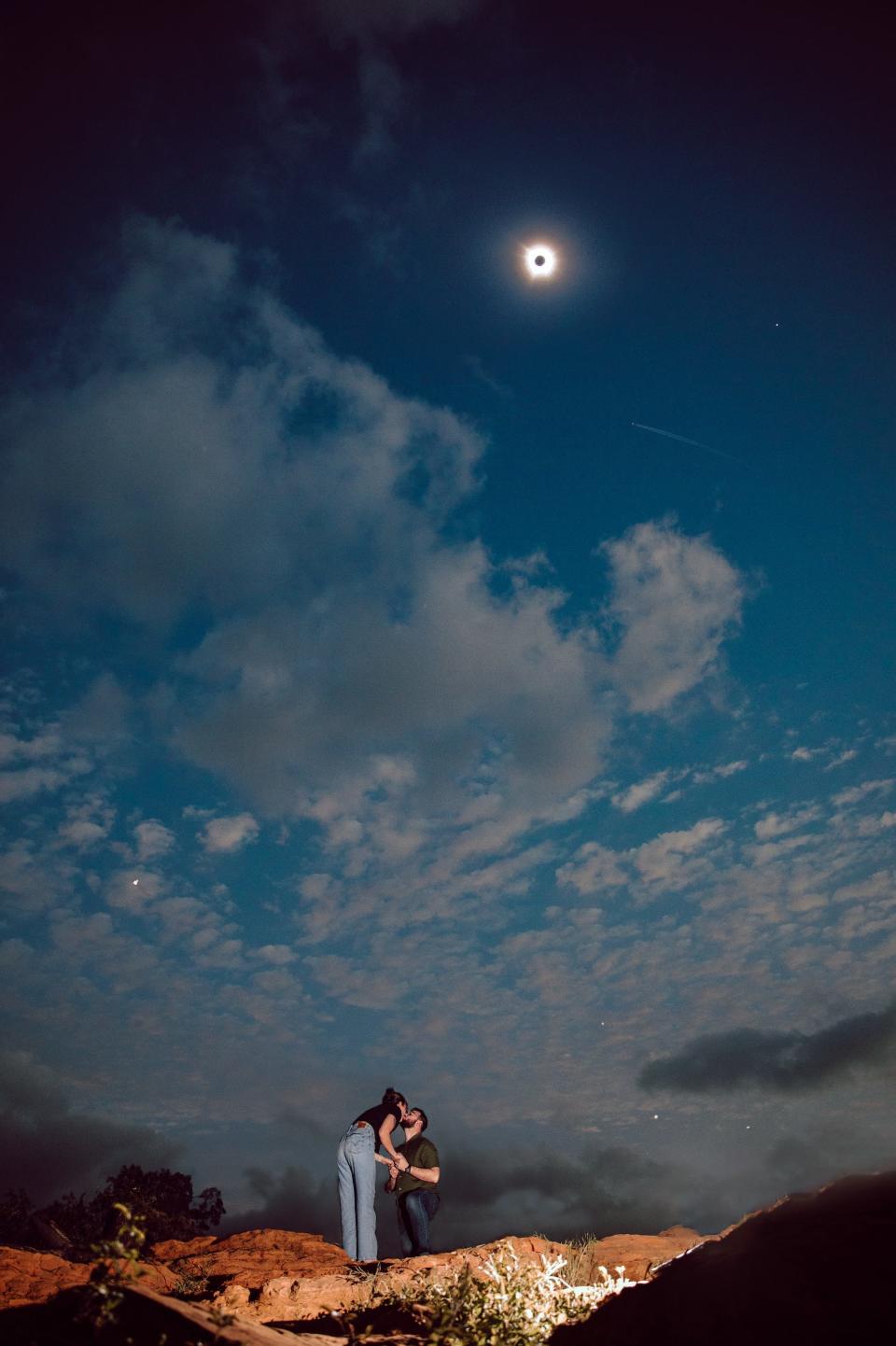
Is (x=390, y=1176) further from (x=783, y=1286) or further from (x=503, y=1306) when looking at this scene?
(x=783, y=1286)

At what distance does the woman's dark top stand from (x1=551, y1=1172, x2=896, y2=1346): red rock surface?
6768mm

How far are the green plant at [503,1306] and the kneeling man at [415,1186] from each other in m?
4.51

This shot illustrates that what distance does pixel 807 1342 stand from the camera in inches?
133

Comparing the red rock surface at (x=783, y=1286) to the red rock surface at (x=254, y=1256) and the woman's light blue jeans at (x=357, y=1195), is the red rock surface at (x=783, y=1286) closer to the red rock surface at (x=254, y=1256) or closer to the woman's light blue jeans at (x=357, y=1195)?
the red rock surface at (x=254, y=1256)

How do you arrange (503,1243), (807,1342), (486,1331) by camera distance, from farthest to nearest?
(503,1243), (486,1331), (807,1342)

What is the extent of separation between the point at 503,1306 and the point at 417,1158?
19.8ft

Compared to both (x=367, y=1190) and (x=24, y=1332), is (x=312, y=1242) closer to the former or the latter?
(x=367, y=1190)

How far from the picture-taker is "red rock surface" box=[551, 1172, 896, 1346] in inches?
137

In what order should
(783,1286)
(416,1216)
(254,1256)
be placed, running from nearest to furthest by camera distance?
1. (783,1286)
2. (416,1216)
3. (254,1256)

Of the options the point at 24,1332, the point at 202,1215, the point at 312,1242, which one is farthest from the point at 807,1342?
the point at 202,1215

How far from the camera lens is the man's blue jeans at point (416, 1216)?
31.7 feet

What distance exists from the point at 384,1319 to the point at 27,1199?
61.3 ft

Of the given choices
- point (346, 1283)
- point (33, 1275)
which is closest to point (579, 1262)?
point (346, 1283)

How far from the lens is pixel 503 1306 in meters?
4.87
